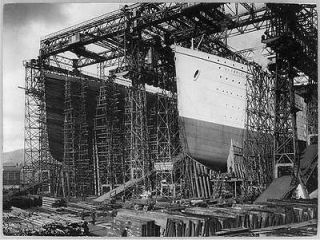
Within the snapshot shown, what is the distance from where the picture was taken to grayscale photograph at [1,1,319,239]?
13328 mm

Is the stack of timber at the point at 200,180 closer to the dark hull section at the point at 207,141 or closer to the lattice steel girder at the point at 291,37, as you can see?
the dark hull section at the point at 207,141

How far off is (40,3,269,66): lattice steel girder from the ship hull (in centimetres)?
226

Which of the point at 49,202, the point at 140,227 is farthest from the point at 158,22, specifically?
the point at 140,227

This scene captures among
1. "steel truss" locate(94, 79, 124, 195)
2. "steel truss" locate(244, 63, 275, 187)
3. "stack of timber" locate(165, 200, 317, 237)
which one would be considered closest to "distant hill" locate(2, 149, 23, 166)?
"stack of timber" locate(165, 200, 317, 237)

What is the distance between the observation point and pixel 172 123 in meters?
27.6

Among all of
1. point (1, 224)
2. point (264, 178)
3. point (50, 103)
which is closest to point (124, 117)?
point (50, 103)

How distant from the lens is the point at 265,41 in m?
17.7

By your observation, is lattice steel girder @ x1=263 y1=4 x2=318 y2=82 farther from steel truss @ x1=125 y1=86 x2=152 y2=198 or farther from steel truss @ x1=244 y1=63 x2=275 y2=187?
steel truss @ x1=125 y1=86 x2=152 y2=198

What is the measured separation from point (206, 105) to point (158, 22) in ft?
19.2

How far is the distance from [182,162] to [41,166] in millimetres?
12526

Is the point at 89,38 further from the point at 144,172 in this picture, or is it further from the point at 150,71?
the point at 144,172

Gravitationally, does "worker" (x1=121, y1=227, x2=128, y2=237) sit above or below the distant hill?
below

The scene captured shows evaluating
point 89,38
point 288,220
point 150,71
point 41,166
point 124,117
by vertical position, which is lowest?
point 288,220

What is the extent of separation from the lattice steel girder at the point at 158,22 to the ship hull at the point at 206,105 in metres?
2.26
